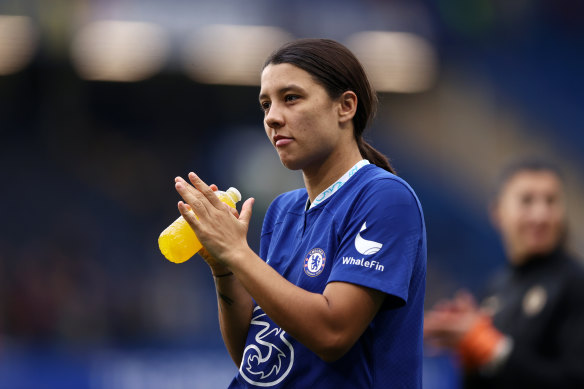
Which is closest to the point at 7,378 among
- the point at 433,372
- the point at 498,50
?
the point at 433,372

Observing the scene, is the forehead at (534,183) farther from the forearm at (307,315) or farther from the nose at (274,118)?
the forearm at (307,315)

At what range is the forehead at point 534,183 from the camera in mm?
3980

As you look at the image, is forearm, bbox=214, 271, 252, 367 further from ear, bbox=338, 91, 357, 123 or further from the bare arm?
ear, bbox=338, 91, 357, 123

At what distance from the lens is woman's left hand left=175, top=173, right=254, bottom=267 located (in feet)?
7.86

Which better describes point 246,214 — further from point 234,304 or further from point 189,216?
point 234,304

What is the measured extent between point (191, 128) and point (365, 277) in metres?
12.3

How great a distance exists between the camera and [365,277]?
2334 millimetres

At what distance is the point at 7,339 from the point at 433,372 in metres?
6.10

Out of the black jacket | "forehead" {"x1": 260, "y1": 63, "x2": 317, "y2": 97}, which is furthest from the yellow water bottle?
the black jacket

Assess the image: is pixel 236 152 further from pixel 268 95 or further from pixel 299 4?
pixel 268 95

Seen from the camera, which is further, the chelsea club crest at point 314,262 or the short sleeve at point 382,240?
the chelsea club crest at point 314,262

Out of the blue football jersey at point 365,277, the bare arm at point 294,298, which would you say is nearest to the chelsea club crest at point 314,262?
the blue football jersey at point 365,277

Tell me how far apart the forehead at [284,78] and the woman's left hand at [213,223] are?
1.46 ft

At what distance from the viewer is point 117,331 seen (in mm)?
12422
